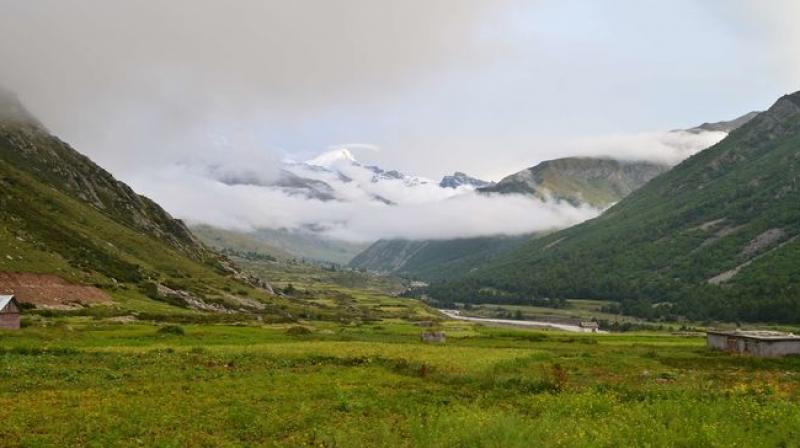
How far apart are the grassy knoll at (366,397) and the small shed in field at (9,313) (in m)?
10.0

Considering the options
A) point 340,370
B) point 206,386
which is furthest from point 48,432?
point 340,370

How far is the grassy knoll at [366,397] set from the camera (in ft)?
94.0

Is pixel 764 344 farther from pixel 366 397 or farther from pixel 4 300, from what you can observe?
pixel 4 300

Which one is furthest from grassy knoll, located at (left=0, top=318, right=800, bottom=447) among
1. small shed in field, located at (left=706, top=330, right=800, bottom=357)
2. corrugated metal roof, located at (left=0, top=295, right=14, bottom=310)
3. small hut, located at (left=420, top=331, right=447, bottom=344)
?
small hut, located at (left=420, top=331, right=447, bottom=344)

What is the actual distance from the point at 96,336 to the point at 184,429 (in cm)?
5081

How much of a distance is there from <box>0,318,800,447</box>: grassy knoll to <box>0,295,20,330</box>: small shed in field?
1000 centimetres

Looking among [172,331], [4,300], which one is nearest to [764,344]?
[172,331]

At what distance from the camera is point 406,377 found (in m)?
51.3

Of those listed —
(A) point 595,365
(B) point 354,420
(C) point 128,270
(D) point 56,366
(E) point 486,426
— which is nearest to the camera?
(E) point 486,426

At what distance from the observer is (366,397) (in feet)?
135

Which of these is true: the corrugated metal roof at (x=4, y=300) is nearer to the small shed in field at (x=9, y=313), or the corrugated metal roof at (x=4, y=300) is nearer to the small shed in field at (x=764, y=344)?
the small shed in field at (x=9, y=313)

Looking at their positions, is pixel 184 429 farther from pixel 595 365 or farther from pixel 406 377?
pixel 595 365

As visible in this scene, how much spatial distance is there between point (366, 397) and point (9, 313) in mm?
60158

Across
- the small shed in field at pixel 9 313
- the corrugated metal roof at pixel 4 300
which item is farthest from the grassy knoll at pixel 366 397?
the small shed in field at pixel 9 313
